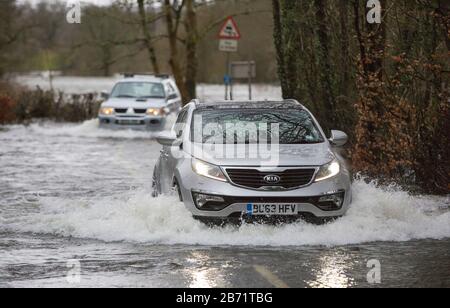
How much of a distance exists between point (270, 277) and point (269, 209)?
7.14 ft

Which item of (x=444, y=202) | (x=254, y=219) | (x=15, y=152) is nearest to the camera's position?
(x=254, y=219)

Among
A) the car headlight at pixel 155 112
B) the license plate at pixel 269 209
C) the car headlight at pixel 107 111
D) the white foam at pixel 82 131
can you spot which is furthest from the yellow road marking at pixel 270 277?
the car headlight at pixel 107 111

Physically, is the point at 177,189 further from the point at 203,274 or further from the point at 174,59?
the point at 174,59

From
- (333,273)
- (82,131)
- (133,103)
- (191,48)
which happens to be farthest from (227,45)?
(333,273)

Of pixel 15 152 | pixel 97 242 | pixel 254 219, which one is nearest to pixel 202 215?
pixel 254 219

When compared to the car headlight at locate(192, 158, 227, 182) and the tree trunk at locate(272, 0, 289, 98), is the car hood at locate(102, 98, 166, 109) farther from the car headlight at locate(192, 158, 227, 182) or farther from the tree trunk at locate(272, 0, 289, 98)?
the car headlight at locate(192, 158, 227, 182)

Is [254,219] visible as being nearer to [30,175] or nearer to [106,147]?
[30,175]

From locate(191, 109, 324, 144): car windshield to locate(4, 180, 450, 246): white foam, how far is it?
1037 mm

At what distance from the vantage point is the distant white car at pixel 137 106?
30.0 metres

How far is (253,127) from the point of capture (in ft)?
39.6

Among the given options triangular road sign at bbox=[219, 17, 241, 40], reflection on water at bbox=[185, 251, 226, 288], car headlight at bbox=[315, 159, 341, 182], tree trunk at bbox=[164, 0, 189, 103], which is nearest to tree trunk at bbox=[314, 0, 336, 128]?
car headlight at bbox=[315, 159, 341, 182]

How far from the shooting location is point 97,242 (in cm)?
1102

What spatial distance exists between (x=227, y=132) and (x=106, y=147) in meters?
15.0
